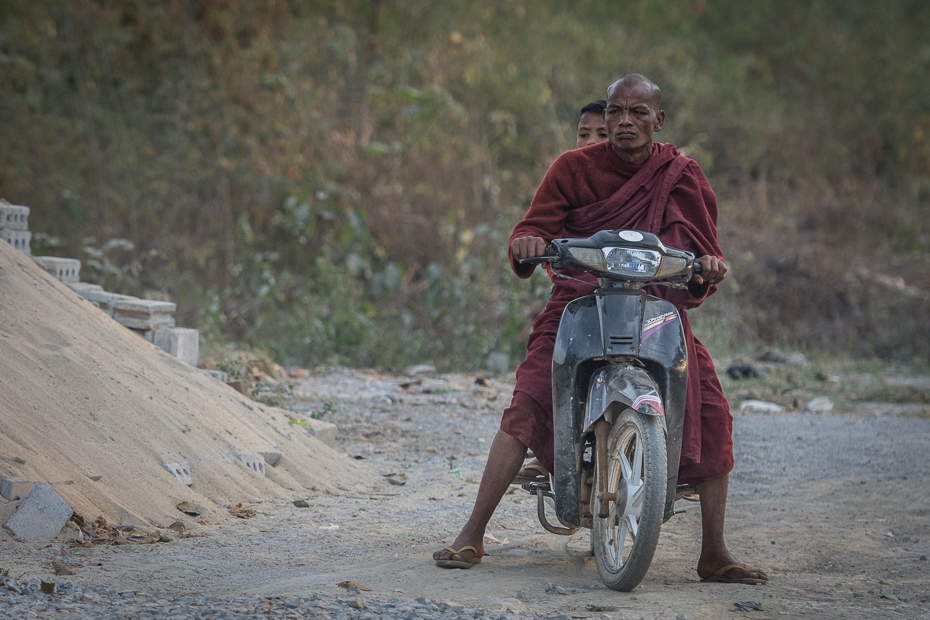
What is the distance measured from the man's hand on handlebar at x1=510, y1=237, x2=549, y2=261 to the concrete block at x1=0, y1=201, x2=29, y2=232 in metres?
3.39

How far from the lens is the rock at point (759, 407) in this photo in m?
6.78

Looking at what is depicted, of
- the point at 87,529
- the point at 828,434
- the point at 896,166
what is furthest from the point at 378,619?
the point at 896,166

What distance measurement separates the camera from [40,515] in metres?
3.11

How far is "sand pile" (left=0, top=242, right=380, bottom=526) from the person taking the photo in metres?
3.54

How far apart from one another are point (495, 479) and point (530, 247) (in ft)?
2.68

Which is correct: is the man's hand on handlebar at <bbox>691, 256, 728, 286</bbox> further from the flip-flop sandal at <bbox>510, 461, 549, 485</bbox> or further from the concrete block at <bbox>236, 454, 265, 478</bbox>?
the concrete block at <bbox>236, 454, 265, 478</bbox>

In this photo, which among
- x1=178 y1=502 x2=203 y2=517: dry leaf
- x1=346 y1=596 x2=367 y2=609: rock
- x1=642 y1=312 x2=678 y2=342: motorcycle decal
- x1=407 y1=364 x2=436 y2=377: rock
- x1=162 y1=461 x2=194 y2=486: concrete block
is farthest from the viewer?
x1=407 y1=364 x2=436 y2=377: rock

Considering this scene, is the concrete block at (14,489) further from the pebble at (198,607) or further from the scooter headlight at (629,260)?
the scooter headlight at (629,260)

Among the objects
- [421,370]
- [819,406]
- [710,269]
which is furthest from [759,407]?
[710,269]

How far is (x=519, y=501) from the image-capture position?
4.44 meters

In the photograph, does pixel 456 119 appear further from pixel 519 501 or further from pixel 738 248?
pixel 519 501

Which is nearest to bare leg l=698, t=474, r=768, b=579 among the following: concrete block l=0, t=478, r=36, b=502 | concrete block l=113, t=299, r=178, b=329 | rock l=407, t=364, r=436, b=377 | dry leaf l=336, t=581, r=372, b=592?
dry leaf l=336, t=581, r=372, b=592

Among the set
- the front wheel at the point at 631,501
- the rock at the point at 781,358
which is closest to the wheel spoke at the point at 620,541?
the front wheel at the point at 631,501

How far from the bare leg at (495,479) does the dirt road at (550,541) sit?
124mm
